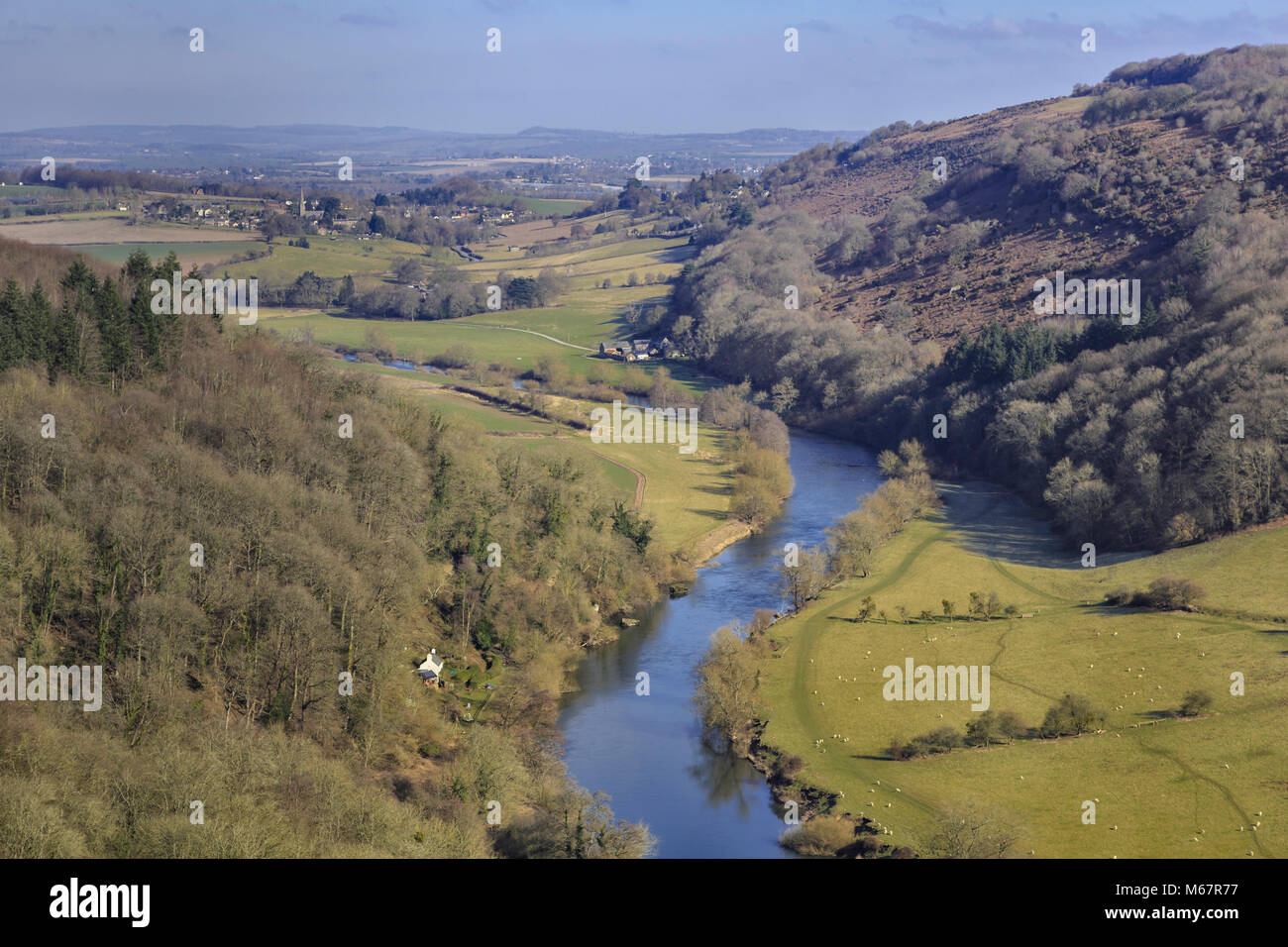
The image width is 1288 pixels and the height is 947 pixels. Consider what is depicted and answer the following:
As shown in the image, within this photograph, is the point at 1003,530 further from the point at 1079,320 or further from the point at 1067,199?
the point at 1067,199

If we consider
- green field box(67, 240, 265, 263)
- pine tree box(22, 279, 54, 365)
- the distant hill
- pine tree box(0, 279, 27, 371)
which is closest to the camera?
pine tree box(0, 279, 27, 371)

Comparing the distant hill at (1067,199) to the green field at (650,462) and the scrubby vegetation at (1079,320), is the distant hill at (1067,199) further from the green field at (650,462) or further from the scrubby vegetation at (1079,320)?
the green field at (650,462)

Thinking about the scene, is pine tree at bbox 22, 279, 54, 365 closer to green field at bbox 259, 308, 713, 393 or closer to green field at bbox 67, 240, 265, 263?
green field at bbox 67, 240, 265, 263

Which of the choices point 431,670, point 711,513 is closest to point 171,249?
point 711,513

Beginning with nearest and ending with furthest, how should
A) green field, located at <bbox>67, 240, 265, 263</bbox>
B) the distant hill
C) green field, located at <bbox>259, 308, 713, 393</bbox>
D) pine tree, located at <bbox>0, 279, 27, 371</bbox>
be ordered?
pine tree, located at <bbox>0, 279, 27, 371</bbox> < the distant hill < green field, located at <bbox>67, 240, 265, 263</bbox> < green field, located at <bbox>259, 308, 713, 393</bbox>

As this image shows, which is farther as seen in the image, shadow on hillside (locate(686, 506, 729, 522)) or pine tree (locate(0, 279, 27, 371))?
shadow on hillside (locate(686, 506, 729, 522))

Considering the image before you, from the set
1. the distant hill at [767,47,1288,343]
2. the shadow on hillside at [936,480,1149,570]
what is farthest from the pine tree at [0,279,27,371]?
the distant hill at [767,47,1288,343]

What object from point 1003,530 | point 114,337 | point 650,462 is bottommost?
point 1003,530
